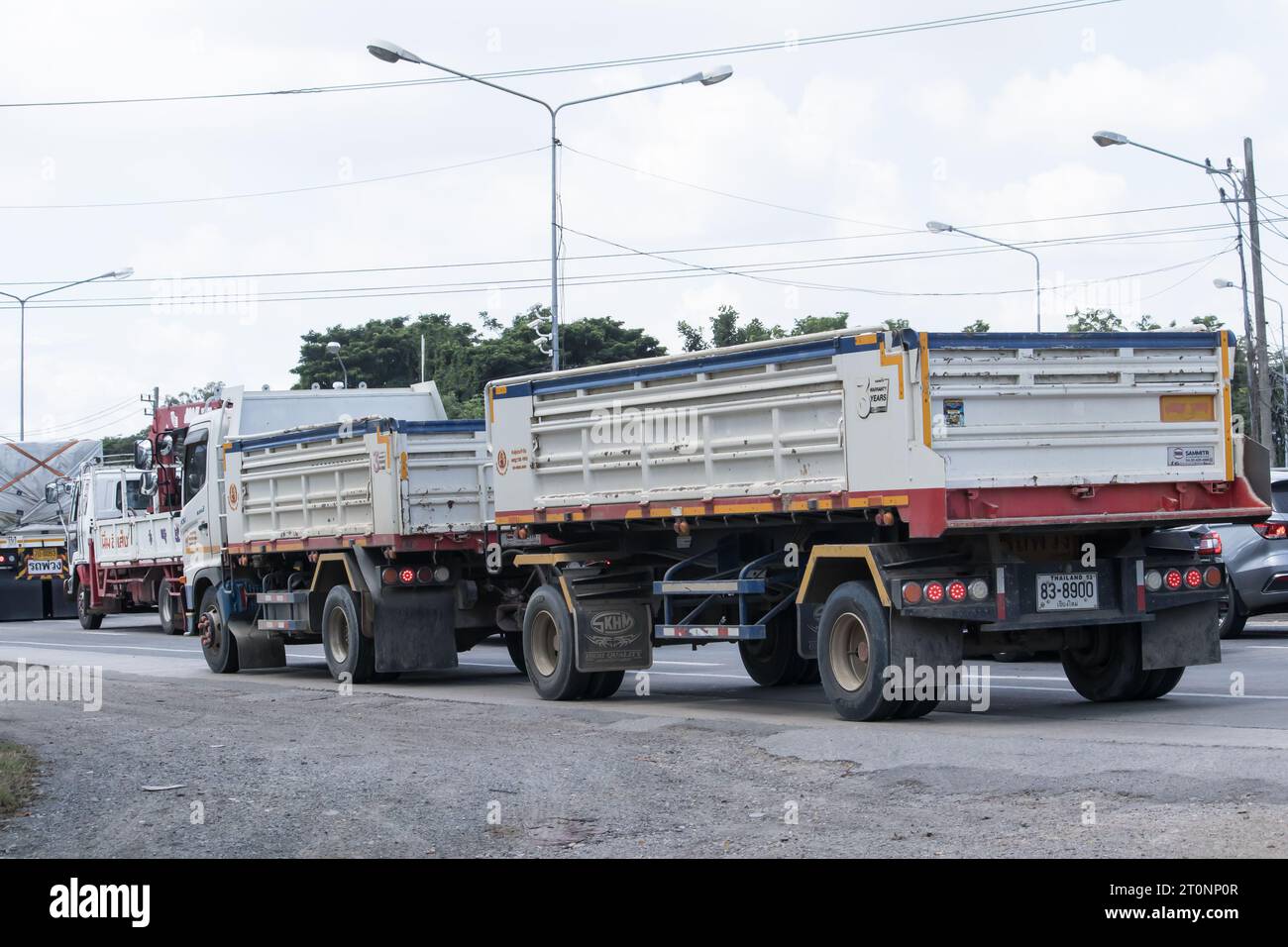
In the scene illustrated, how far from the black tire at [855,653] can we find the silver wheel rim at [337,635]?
719cm

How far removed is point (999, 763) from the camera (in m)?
9.73

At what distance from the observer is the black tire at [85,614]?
3206 cm

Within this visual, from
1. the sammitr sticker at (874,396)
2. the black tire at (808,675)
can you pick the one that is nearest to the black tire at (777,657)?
the black tire at (808,675)

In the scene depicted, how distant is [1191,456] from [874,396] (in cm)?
245

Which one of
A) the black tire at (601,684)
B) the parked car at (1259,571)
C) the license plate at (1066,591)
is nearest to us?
the license plate at (1066,591)

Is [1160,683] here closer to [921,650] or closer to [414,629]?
[921,650]

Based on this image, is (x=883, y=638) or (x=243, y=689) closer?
(x=883, y=638)

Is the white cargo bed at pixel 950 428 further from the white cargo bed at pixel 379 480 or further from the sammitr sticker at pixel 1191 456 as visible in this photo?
the white cargo bed at pixel 379 480

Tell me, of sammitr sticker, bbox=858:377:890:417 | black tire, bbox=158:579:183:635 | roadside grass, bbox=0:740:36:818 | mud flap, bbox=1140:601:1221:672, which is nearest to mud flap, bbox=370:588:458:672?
roadside grass, bbox=0:740:36:818

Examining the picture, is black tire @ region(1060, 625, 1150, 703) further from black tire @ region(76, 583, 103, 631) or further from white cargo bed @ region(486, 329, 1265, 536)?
black tire @ region(76, 583, 103, 631)
